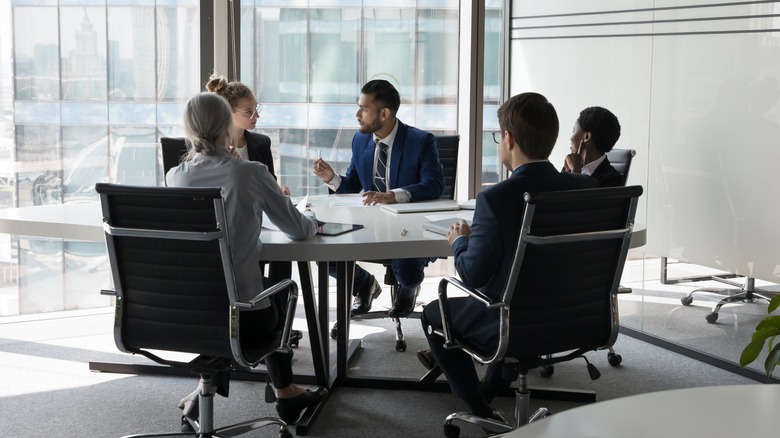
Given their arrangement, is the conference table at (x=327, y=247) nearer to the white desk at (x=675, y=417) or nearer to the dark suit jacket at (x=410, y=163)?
the dark suit jacket at (x=410, y=163)

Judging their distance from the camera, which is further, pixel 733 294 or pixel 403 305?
pixel 403 305

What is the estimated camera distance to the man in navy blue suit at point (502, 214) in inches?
110

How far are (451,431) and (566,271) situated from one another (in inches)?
37.8

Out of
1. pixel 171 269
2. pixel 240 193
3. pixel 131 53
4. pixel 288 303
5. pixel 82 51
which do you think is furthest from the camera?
pixel 131 53

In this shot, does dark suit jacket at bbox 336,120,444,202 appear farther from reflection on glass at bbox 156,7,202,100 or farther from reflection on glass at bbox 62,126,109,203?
reflection on glass at bbox 62,126,109,203

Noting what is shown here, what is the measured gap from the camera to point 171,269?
2.78 meters

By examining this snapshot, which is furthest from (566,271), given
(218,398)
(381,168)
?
(381,168)

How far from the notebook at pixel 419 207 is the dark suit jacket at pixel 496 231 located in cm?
97

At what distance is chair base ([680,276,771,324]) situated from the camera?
171 inches

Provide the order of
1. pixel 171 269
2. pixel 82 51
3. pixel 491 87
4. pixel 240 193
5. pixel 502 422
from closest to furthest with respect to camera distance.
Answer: pixel 171 269
pixel 240 193
pixel 502 422
pixel 82 51
pixel 491 87

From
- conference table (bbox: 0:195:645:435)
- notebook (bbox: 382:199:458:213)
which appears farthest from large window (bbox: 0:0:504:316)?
notebook (bbox: 382:199:458:213)

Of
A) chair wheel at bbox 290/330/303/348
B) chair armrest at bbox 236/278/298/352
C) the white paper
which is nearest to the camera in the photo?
chair armrest at bbox 236/278/298/352

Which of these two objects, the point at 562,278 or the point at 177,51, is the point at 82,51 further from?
the point at 562,278

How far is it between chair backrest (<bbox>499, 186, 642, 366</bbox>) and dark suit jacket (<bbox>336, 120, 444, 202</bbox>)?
5.15ft
